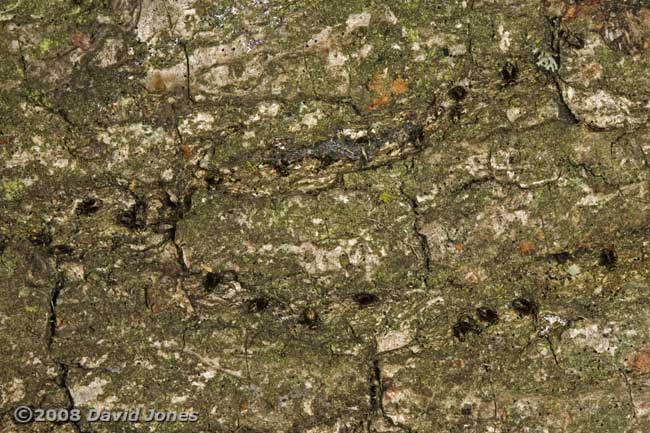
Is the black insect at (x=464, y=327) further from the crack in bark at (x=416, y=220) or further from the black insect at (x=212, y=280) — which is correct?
the black insect at (x=212, y=280)

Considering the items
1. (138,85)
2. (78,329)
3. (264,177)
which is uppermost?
(138,85)

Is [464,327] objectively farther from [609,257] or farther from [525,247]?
[609,257]

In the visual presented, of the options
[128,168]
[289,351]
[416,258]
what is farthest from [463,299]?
[128,168]

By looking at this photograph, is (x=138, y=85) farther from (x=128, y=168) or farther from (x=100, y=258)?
(x=100, y=258)

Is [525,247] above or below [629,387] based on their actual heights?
above

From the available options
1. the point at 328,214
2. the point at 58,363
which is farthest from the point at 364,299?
the point at 58,363

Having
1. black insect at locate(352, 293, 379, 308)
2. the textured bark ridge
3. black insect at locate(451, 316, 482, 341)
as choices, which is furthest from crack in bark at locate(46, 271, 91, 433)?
black insect at locate(451, 316, 482, 341)

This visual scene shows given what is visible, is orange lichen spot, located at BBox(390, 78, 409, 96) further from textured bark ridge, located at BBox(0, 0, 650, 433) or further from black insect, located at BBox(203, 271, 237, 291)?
black insect, located at BBox(203, 271, 237, 291)
